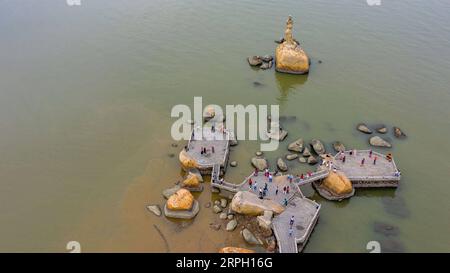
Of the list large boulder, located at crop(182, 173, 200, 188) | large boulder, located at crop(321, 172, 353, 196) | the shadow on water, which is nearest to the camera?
large boulder, located at crop(321, 172, 353, 196)

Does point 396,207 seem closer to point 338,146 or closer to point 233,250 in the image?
point 338,146

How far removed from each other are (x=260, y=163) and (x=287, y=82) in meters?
21.3

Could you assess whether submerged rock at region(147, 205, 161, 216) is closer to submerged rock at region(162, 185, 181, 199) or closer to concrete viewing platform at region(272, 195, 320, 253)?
submerged rock at region(162, 185, 181, 199)

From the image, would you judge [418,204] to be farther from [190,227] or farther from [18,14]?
[18,14]

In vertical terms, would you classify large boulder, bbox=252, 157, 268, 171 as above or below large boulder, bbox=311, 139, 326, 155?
below

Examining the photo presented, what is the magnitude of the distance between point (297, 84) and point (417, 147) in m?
21.3

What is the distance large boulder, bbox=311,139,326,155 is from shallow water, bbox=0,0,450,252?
2063 millimetres

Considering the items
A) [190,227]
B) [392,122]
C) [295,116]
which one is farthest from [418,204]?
[190,227]

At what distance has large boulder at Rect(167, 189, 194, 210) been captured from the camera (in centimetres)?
4288

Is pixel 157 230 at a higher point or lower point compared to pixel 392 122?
lower

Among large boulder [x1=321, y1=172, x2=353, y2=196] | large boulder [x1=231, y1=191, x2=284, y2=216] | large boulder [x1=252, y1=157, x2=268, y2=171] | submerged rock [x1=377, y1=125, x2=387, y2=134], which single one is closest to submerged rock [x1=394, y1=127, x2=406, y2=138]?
submerged rock [x1=377, y1=125, x2=387, y2=134]

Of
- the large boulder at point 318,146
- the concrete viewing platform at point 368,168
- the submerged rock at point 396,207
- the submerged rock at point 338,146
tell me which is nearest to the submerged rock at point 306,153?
the large boulder at point 318,146

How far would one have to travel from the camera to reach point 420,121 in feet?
190

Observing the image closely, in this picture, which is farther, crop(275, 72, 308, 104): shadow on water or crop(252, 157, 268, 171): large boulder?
crop(275, 72, 308, 104): shadow on water
